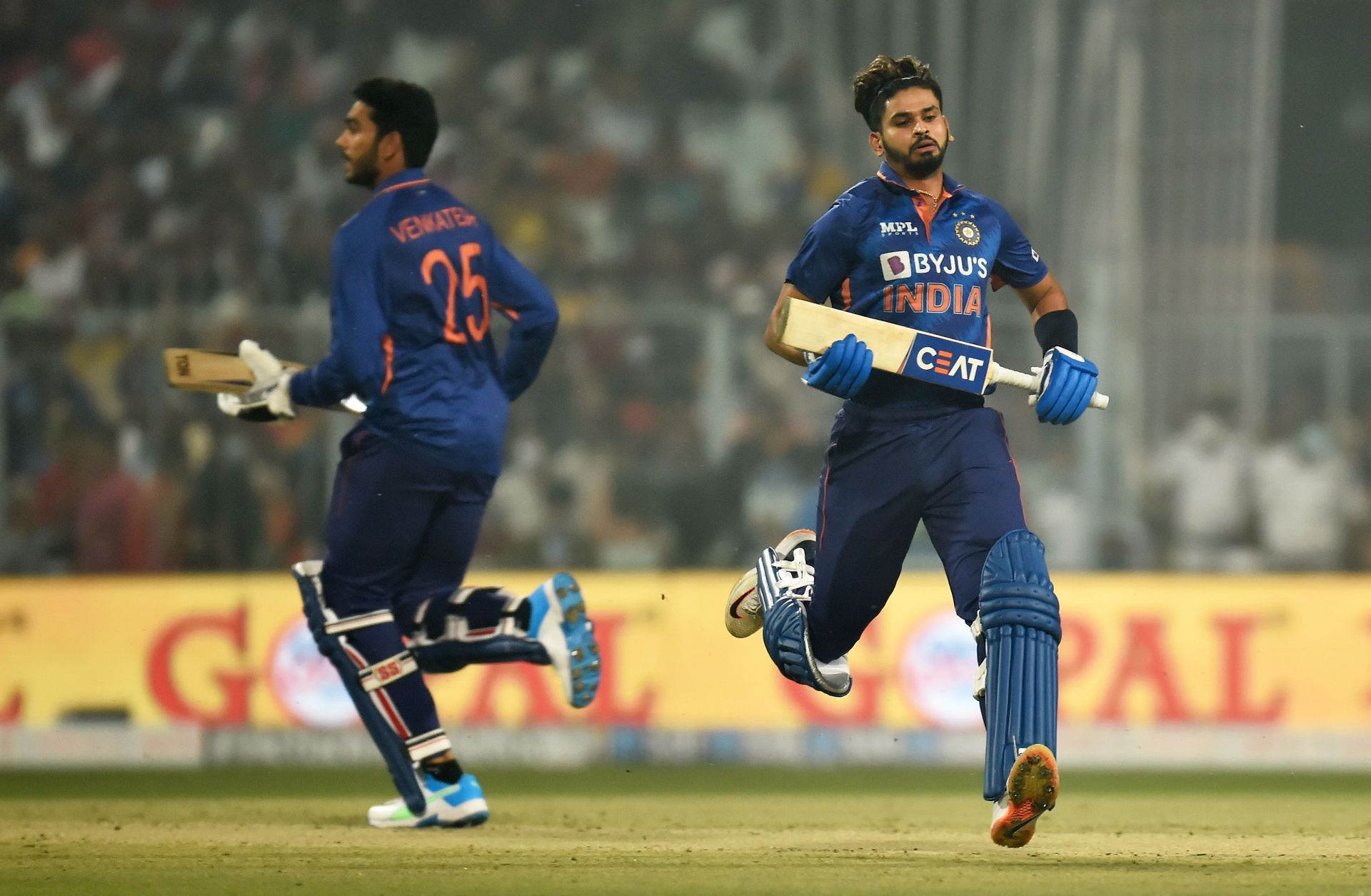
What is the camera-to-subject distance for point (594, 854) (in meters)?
5.36

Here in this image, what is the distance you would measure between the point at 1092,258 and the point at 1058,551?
1682 millimetres

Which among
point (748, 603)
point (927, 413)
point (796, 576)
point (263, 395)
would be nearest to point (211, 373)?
point (263, 395)

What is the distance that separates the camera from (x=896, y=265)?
17.2 ft

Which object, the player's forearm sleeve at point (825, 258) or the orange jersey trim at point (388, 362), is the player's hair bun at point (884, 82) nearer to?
the player's forearm sleeve at point (825, 258)

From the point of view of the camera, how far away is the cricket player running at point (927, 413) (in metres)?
4.93

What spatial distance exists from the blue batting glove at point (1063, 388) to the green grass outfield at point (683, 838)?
1163mm

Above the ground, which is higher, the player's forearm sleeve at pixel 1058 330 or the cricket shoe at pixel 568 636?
the player's forearm sleeve at pixel 1058 330

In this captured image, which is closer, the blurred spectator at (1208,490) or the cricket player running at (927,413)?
the cricket player running at (927,413)

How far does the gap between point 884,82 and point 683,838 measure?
2.26 metres

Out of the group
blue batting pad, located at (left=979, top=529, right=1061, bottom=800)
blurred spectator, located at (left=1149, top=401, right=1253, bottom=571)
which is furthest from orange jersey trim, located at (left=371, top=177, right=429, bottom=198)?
blurred spectator, located at (left=1149, top=401, right=1253, bottom=571)

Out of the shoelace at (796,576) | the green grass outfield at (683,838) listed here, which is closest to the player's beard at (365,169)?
the shoelace at (796,576)

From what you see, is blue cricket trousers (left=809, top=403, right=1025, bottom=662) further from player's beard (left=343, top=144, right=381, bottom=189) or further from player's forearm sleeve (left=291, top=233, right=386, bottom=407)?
player's beard (left=343, top=144, right=381, bottom=189)

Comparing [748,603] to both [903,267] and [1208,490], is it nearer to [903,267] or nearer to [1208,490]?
[903,267]

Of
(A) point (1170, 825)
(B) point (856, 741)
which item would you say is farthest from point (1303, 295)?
(A) point (1170, 825)
